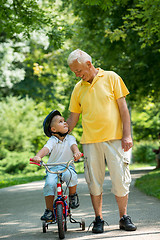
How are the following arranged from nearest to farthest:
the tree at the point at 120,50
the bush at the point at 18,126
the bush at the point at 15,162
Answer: the tree at the point at 120,50
the bush at the point at 15,162
the bush at the point at 18,126

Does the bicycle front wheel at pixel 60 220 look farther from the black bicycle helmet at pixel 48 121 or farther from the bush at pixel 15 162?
the bush at pixel 15 162

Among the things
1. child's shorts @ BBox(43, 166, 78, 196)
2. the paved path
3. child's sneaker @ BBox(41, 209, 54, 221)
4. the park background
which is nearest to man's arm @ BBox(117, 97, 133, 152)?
child's shorts @ BBox(43, 166, 78, 196)

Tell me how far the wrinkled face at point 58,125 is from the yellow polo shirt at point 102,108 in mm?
269

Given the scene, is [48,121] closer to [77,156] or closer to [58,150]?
[58,150]

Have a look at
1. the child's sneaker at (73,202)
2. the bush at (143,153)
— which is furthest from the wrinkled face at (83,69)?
the bush at (143,153)

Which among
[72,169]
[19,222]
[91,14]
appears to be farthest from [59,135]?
[91,14]

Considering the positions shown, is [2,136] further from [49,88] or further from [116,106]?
[116,106]

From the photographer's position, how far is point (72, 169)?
5.15 meters

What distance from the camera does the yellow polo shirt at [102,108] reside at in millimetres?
4934

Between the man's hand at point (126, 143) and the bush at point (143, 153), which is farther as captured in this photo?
A: the bush at point (143, 153)

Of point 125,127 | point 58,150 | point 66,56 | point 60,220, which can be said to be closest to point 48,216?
point 60,220

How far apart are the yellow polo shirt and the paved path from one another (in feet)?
3.70

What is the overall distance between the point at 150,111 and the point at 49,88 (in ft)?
30.0

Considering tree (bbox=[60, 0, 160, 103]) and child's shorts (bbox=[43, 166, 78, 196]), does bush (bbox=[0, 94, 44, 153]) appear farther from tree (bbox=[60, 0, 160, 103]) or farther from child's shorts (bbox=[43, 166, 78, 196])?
child's shorts (bbox=[43, 166, 78, 196])
